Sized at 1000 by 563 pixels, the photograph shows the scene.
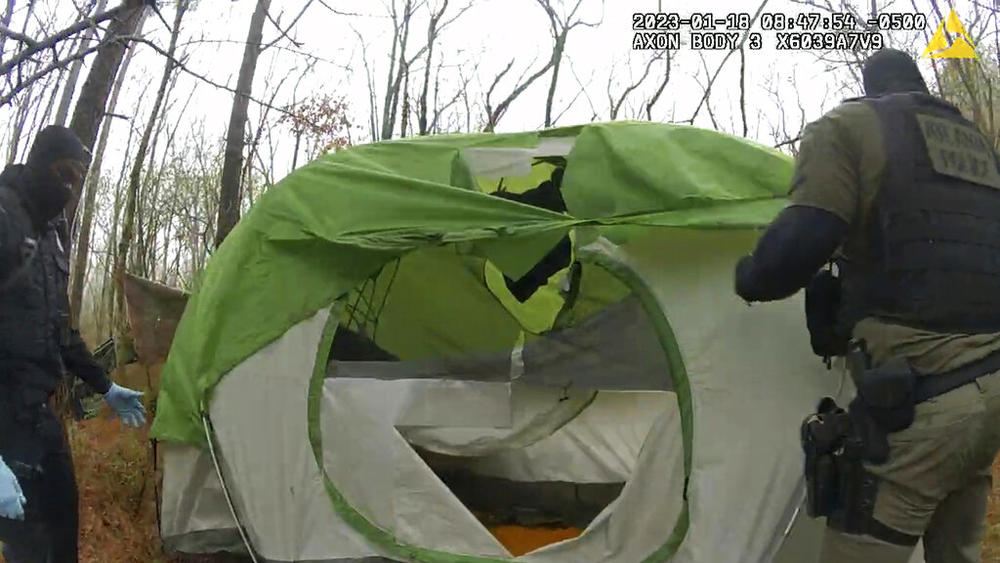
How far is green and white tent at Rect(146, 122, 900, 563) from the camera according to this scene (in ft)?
10.8

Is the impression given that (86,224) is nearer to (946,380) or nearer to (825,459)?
(825,459)

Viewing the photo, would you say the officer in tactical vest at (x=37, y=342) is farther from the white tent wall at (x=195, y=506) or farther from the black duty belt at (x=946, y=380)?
the black duty belt at (x=946, y=380)

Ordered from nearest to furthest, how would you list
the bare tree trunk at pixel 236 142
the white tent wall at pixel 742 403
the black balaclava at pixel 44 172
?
the black balaclava at pixel 44 172
the white tent wall at pixel 742 403
the bare tree trunk at pixel 236 142

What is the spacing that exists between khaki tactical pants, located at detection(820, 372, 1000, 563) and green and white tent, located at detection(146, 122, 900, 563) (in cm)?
101

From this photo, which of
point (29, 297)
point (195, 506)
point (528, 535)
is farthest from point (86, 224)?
point (29, 297)

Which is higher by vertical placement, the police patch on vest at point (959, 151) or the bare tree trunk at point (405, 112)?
the bare tree trunk at point (405, 112)

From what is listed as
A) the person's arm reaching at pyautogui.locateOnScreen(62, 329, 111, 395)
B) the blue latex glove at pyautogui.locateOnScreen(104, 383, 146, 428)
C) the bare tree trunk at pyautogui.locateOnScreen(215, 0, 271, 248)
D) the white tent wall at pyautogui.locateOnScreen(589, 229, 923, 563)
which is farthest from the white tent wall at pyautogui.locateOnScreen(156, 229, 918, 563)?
the bare tree trunk at pyautogui.locateOnScreen(215, 0, 271, 248)

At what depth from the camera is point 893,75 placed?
97.3 inches

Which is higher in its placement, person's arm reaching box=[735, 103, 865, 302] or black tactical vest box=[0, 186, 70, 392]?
person's arm reaching box=[735, 103, 865, 302]

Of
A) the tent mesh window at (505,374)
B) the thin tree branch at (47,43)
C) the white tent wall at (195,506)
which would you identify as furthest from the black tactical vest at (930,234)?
the white tent wall at (195,506)

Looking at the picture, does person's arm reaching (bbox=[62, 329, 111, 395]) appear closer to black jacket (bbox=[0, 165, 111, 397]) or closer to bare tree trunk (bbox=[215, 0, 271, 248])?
black jacket (bbox=[0, 165, 111, 397])

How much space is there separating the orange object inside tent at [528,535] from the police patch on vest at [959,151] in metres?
2.87

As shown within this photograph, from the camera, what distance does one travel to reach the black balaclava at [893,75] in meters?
2.46

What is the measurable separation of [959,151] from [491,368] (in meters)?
2.57
